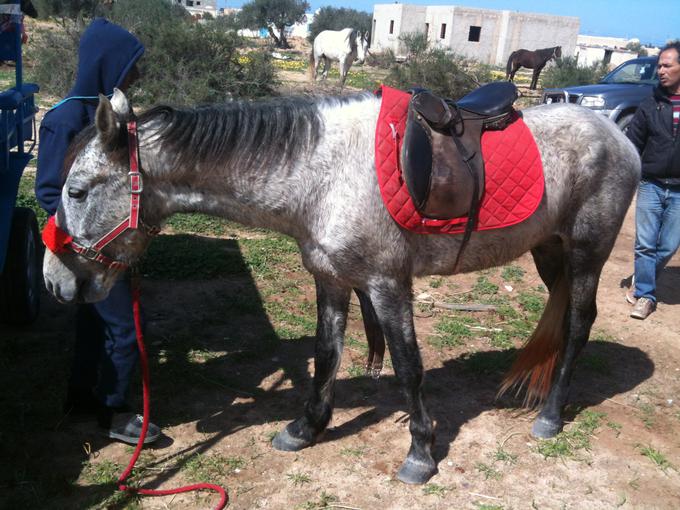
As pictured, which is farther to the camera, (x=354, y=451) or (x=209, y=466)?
(x=354, y=451)

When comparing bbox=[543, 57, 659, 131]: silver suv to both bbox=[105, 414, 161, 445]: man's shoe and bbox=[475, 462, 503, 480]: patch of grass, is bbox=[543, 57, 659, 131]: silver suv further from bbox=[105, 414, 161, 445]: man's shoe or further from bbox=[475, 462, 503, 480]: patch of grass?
bbox=[105, 414, 161, 445]: man's shoe

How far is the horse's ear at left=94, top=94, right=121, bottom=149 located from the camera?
226 cm

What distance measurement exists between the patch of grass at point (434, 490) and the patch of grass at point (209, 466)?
3.07 ft

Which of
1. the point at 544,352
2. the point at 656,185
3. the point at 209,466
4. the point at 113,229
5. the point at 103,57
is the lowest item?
the point at 209,466

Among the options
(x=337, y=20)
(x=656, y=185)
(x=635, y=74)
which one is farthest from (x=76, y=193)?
(x=337, y=20)

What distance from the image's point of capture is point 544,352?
372 cm

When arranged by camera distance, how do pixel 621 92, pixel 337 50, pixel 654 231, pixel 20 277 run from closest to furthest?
pixel 20 277 → pixel 654 231 → pixel 621 92 → pixel 337 50

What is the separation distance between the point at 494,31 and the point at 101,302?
4033 cm

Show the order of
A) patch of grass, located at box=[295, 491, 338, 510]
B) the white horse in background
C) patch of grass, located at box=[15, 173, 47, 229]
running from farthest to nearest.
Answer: the white horse in background → patch of grass, located at box=[15, 173, 47, 229] → patch of grass, located at box=[295, 491, 338, 510]

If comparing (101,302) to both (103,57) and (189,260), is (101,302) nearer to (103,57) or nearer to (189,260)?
(103,57)

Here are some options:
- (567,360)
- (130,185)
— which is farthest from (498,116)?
(130,185)

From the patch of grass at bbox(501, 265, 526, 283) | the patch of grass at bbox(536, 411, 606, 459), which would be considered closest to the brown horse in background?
the patch of grass at bbox(501, 265, 526, 283)

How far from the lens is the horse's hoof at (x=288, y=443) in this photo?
324cm

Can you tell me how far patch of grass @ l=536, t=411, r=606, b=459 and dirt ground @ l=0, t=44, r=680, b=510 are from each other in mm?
23
